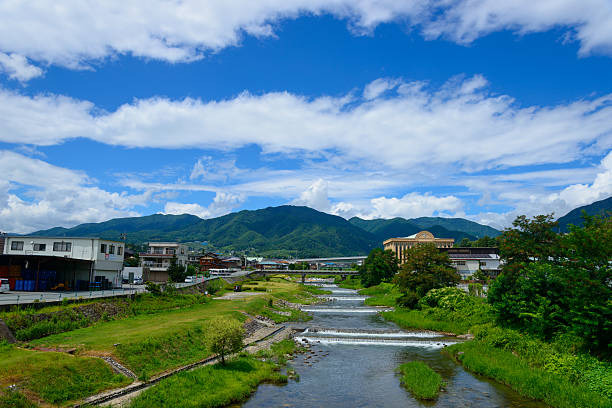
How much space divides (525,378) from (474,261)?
99.3 m

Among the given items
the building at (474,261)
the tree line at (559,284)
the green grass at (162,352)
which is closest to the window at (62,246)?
the green grass at (162,352)

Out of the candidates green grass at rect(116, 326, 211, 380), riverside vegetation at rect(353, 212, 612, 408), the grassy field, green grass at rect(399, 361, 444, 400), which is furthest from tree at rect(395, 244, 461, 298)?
green grass at rect(116, 326, 211, 380)

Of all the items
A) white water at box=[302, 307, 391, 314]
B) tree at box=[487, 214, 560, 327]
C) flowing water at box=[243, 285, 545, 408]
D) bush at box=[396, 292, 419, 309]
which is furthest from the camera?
white water at box=[302, 307, 391, 314]

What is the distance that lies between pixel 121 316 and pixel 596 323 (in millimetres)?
46251

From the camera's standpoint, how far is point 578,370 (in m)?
29.1

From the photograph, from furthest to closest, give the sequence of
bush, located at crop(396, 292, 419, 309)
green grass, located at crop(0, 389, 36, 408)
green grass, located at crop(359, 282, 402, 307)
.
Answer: green grass, located at crop(359, 282, 402, 307) < bush, located at crop(396, 292, 419, 309) < green grass, located at crop(0, 389, 36, 408)

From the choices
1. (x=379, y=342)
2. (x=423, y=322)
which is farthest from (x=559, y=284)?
(x=423, y=322)

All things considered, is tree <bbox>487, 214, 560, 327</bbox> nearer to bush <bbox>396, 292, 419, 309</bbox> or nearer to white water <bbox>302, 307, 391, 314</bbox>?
bush <bbox>396, 292, 419, 309</bbox>

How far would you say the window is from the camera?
65500 mm

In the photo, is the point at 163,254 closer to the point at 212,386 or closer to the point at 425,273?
the point at 425,273

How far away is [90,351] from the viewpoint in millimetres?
29219

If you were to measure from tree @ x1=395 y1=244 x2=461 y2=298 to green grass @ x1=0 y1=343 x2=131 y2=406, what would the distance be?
52.9 m

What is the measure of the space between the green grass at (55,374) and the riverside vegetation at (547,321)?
29599 millimetres

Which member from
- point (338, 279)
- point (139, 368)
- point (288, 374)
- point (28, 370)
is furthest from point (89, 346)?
point (338, 279)
